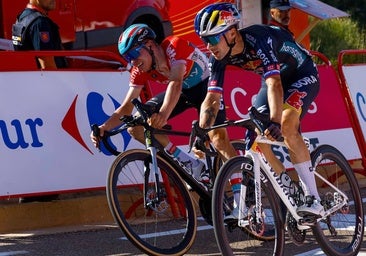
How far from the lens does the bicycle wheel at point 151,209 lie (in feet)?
22.6

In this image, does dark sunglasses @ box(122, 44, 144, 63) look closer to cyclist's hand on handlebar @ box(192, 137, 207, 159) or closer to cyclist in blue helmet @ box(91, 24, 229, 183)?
cyclist in blue helmet @ box(91, 24, 229, 183)

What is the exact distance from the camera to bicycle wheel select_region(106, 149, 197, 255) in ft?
22.6

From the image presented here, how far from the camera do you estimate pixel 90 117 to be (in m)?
9.08

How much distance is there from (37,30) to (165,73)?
2572 mm

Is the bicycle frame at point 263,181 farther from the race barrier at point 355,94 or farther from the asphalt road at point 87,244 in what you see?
the race barrier at point 355,94

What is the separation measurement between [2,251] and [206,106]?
2.17m

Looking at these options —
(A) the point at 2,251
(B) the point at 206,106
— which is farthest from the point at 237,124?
(A) the point at 2,251

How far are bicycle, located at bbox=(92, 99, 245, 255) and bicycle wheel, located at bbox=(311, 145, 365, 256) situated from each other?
86cm

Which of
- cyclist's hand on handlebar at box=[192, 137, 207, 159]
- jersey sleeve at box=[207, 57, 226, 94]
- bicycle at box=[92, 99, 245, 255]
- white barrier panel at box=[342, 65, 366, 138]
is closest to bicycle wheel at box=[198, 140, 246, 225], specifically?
bicycle at box=[92, 99, 245, 255]

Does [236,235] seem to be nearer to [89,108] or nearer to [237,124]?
[237,124]

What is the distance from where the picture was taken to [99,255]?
7.57 m

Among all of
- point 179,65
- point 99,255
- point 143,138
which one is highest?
point 179,65

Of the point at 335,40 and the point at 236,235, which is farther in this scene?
Result: the point at 335,40

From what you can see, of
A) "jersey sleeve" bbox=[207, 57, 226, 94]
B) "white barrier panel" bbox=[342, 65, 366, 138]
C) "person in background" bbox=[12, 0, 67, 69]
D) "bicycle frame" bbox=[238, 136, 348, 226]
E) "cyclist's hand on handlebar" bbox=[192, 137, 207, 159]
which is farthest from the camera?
"white barrier panel" bbox=[342, 65, 366, 138]
